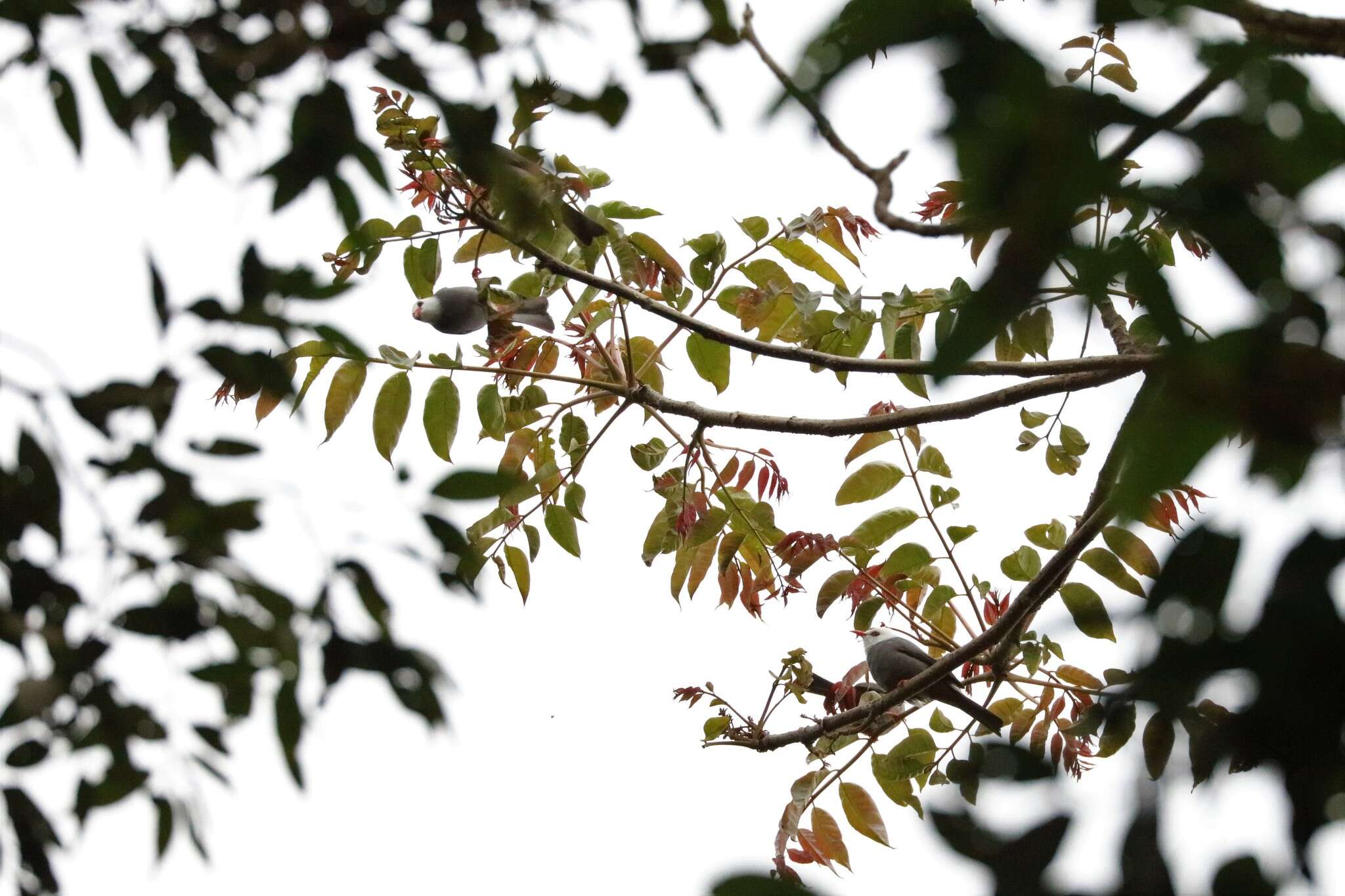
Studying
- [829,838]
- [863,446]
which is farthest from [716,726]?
[863,446]

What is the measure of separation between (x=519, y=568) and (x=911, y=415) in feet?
2.99

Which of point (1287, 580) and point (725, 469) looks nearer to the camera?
point (1287, 580)

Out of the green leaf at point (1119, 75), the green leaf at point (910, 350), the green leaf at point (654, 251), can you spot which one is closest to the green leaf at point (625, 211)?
the green leaf at point (654, 251)

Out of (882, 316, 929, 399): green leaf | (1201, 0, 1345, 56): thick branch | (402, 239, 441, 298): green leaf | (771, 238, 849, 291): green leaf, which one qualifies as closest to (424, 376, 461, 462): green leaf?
(402, 239, 441, 298): green leaf

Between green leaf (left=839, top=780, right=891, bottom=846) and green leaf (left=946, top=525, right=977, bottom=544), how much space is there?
527 mm

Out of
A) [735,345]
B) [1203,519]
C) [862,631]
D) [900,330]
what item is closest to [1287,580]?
[1203,519]

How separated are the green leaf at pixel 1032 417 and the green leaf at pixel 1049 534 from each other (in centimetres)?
18

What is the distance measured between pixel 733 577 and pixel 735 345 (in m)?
0.68

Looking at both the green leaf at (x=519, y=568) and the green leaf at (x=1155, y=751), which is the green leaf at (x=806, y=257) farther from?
the green leaf at (x=1155, y=751)

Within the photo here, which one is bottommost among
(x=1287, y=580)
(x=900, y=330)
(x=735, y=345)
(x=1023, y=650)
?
(x=1287, y=580)

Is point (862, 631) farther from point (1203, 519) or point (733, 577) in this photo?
point (1203, 519)

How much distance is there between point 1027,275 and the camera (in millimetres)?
558

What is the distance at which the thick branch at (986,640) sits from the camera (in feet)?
5.41

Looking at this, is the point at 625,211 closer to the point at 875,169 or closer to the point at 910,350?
the point at 910,350
